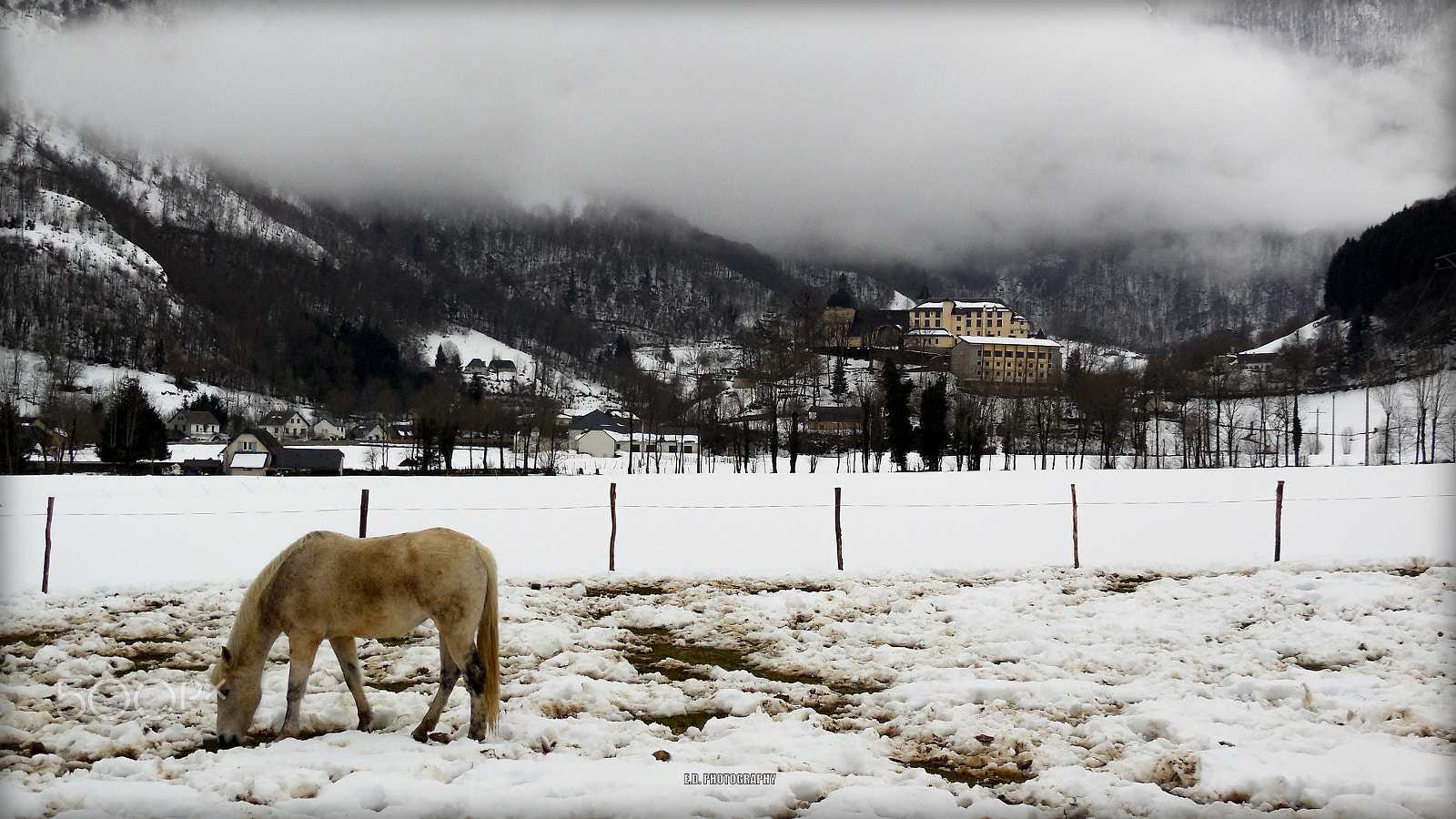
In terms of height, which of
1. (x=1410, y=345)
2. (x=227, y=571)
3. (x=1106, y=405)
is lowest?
(x=227, y=571)

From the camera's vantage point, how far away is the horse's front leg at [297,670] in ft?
17.0

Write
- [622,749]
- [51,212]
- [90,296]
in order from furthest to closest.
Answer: [51,212] → [90,296] → [622,749]

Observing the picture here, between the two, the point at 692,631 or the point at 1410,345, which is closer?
the point at 692,631

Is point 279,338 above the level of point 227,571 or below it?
above

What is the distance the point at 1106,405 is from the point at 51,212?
22560 cm

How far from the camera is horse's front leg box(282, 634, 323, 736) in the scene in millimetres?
5184

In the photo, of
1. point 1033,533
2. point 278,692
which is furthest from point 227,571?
point 1033,533

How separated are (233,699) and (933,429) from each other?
52202mm

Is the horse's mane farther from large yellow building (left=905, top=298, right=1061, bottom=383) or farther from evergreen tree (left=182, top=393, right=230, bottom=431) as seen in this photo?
evergreen tree (left=182, top=393, right=230, bottom=431)

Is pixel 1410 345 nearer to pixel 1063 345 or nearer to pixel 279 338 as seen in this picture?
pixel 1063 345

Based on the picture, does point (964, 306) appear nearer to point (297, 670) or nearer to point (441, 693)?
point (441, 693)

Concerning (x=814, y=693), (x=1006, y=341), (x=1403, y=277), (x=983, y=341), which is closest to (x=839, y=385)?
(x=983, y=341)

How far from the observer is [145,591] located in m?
9.90

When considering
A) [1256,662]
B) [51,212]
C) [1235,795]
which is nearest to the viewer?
[1235,795]
